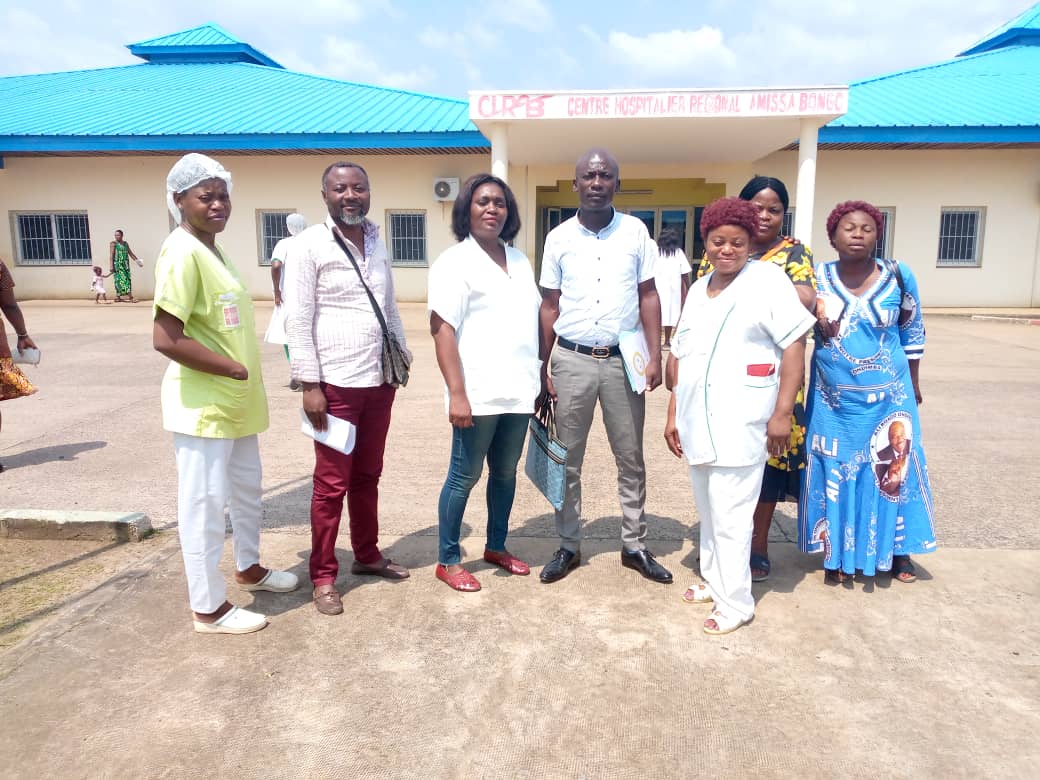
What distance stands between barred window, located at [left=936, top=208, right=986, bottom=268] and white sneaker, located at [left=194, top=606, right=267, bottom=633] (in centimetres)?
1762

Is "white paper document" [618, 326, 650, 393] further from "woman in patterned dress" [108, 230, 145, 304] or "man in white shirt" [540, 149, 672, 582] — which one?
"woman in patterned dress" [108, 230, 145, 304]

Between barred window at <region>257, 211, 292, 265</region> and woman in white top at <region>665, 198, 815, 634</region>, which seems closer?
woman in white top at <region>665, 198, 815, 634</region>

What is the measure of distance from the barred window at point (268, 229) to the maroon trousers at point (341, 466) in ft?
51.4

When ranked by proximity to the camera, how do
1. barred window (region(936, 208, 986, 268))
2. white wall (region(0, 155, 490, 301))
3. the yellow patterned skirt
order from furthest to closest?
white wall (region(0, 155, 490, 301)) < barred window (region(936, 208, 986, 268)) < the yellow patterned skirt

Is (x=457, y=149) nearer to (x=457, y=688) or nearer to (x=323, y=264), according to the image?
(x=323, y=264)

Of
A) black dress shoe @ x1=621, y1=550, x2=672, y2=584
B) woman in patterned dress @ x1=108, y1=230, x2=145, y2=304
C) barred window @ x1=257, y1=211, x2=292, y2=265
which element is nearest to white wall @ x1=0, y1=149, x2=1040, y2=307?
barred window @ x1=257, y1=211, x2=292, y2=265

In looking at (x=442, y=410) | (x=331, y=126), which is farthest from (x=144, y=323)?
(x=442, y=410)

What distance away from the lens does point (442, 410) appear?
22.8 feet

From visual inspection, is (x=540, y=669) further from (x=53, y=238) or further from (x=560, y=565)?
(x=53, y=238)

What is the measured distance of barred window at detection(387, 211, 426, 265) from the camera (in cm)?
1759

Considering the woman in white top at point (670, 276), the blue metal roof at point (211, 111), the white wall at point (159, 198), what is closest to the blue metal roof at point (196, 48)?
Answer: the blue metal roof at point (211, 111)

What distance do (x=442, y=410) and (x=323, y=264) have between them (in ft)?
12.9

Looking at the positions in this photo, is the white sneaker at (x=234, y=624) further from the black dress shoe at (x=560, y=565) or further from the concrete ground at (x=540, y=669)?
the black dress shoe at (x=560, y=565)

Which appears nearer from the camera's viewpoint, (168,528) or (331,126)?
(168,528)
